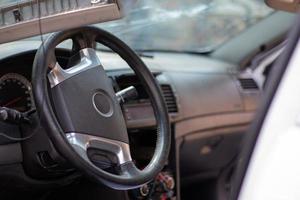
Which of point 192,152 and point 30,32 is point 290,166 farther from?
point 192,152

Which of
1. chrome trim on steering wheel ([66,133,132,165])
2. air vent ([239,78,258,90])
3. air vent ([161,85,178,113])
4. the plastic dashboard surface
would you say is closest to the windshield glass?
the plastic dashboard surface

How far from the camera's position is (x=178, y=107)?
3486 millimetres

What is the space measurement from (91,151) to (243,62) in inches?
86.1

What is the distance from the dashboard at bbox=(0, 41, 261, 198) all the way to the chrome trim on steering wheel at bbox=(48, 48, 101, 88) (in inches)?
3.4

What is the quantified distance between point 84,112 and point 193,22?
2332 mm

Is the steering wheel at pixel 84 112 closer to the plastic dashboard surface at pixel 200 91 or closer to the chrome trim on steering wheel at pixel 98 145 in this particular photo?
the chrome trim on steering wheel at pixel 98 145

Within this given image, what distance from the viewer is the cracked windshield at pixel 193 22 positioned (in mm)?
4164

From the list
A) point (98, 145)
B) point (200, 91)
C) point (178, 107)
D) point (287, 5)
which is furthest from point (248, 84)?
point (98, 145)

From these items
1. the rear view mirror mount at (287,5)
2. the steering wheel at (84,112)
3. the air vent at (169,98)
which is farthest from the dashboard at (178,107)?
the rear view mirror mount at (287,5)

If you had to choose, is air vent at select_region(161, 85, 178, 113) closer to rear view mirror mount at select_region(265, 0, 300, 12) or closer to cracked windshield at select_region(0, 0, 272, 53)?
cracked windshield at select_region(0, 0, 272, 53)

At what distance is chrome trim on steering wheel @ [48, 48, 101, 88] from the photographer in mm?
2236

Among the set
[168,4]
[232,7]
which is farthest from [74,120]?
[232,7]

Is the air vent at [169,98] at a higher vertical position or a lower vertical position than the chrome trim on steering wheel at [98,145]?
lower

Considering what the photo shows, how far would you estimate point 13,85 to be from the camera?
244 centimetres
